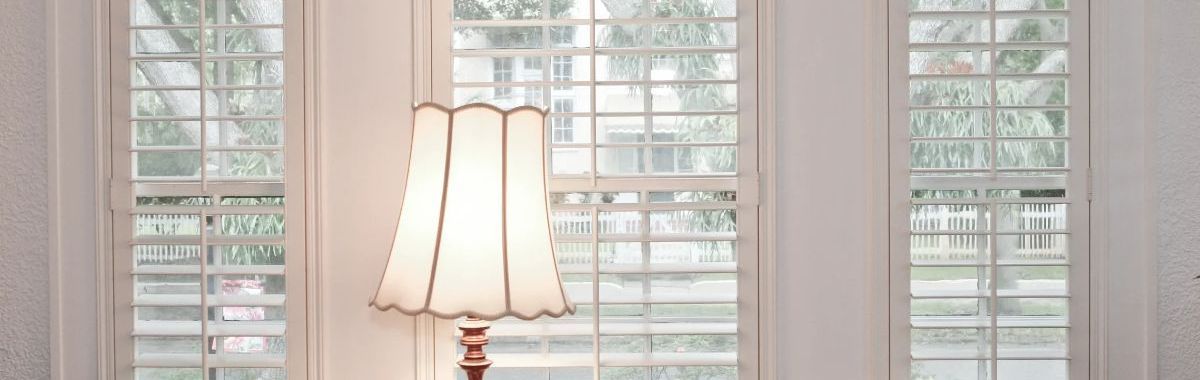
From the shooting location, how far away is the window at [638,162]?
1914mm

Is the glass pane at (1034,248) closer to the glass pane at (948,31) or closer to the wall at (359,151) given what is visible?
the glass pane at (948,31)

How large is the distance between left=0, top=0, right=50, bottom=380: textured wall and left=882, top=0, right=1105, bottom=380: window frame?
1.89 m

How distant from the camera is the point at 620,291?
76.7 inches

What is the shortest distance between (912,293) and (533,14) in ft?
3.47

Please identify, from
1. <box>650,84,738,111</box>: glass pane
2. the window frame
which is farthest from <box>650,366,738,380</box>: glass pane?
<box>650,84,738,111</box>: glass pane

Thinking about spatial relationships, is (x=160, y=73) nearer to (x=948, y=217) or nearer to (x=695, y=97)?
(x=695, y=97)

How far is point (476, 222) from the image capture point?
1631 millimetres

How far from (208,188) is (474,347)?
724 mm

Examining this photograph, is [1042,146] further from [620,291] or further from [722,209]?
[620,291]

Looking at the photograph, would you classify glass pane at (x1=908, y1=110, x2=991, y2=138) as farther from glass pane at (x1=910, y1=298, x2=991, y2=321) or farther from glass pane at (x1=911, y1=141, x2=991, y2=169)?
glass pane at (x1=910, y1=298, x2=991, y2=321)

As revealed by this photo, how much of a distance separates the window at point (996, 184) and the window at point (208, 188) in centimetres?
136

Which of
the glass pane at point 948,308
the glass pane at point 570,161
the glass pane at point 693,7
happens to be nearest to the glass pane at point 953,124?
the glass pane at point 948,308

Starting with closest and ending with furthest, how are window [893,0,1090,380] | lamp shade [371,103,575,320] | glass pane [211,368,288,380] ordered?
lamp shade [371,103,575,320], window [893,0,1090,380], glass pane [211,368,288,380]

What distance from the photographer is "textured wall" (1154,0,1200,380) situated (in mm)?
1925
